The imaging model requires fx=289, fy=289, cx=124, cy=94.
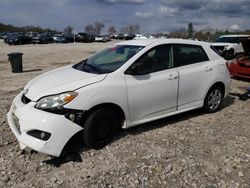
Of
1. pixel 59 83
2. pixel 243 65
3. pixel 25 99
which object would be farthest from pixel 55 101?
pixel 243 65

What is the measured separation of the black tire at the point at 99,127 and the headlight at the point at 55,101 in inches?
16.2

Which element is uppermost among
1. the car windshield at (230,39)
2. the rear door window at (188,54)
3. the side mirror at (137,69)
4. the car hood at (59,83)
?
the car windshield at (230,39)

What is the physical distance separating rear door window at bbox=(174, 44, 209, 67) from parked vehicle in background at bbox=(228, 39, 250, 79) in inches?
181

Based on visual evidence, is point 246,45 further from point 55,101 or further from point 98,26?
point 98,26

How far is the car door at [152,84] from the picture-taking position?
4578 millimetres

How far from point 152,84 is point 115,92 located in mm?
756

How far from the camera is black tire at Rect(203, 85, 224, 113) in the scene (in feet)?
19.4

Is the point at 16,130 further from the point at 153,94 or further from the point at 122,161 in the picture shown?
the point at 153,94

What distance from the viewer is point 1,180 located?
3590mm

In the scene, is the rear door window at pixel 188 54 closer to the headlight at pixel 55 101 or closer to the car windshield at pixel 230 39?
the headlight at pixel 55 101

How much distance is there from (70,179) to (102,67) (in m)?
1.96

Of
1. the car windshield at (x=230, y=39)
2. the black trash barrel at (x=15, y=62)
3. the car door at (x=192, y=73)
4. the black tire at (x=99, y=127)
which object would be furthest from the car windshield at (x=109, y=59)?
the car windshield at (x=230, y=39)

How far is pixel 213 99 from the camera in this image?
19.9 ft

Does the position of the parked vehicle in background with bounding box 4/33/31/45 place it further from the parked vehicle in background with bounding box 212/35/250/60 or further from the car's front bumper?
the car's front bumper
